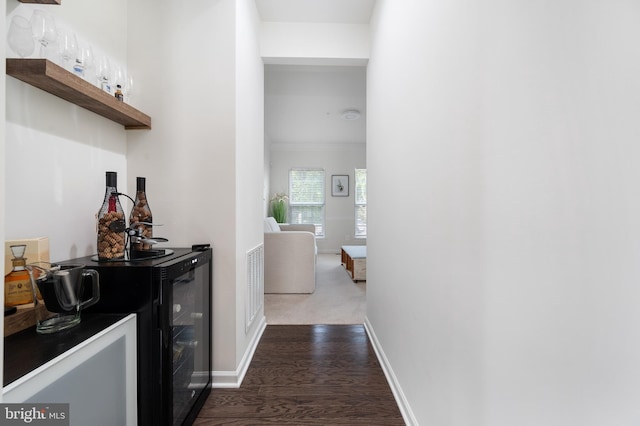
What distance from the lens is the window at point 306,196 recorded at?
298 inches

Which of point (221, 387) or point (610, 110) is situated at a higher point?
point (610, 110)

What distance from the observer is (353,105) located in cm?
489

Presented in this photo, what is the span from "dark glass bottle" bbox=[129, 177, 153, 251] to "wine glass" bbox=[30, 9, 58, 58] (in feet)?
2.06

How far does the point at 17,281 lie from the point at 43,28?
100 cm

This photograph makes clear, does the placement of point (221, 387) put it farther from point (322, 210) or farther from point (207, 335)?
point (322, 210)

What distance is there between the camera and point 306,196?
24.9 ft

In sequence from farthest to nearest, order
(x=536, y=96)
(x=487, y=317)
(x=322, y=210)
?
(x=322, y=210) < (x=487, y=317) < (x=536, y=96)

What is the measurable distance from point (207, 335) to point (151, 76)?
66.2 inches

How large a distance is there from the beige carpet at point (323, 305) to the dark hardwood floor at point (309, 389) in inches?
16.3

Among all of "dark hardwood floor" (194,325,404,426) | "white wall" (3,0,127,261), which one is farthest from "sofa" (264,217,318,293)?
"white wall" (3,0,127,261)

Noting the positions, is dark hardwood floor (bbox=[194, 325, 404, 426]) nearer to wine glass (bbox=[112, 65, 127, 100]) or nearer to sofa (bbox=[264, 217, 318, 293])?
sofa (bbox=[264, 217, 318, 293])

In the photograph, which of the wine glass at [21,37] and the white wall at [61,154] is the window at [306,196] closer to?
the white wall at [61,154]

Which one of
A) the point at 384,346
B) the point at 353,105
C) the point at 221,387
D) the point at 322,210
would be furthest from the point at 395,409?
the point at 322,210

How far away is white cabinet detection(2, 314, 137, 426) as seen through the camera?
0.78m
